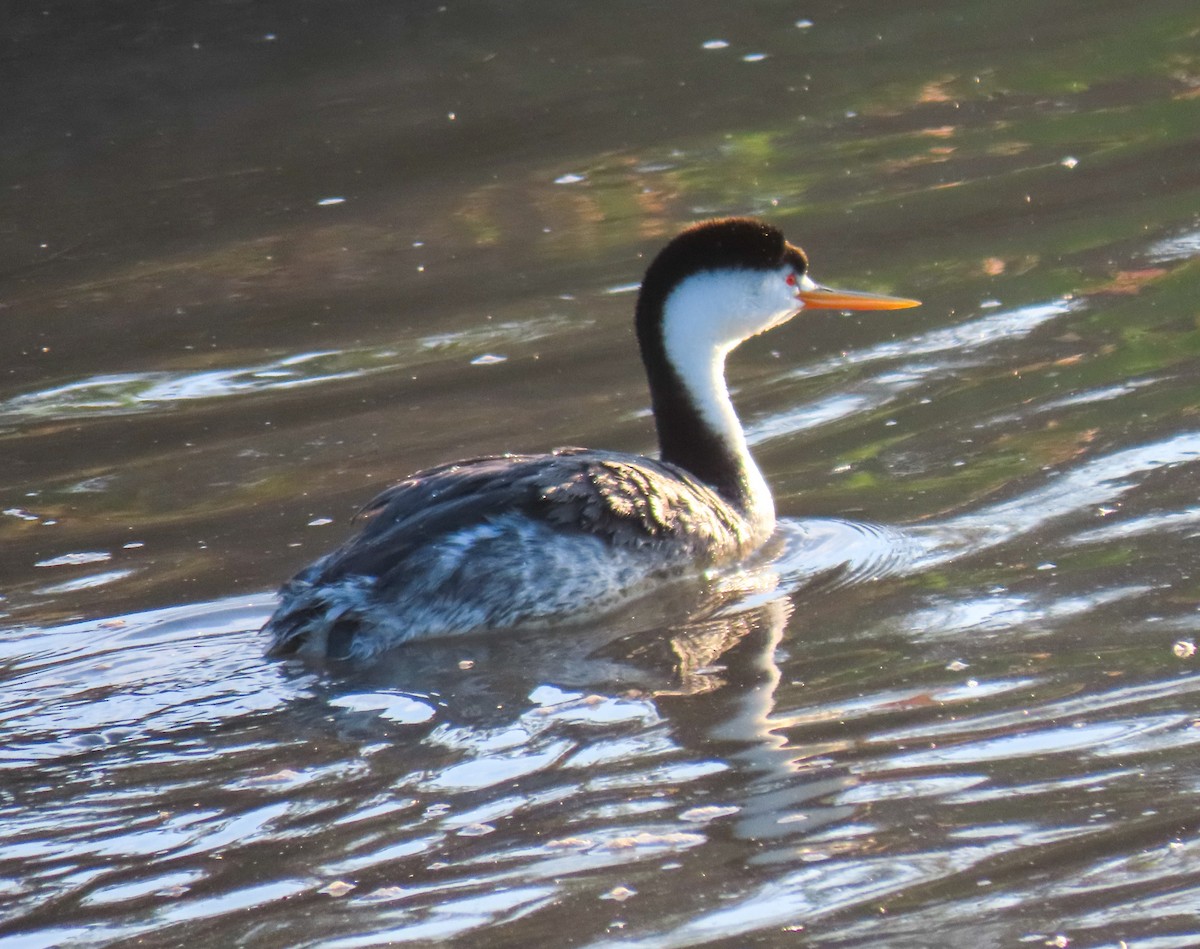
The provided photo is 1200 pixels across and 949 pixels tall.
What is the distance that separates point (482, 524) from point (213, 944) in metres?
2.20

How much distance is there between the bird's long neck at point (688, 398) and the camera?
22.4 feet

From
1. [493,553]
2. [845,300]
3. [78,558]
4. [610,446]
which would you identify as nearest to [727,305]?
[845,300]

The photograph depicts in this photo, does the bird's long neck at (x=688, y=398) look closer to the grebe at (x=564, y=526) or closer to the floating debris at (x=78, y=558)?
the grebe at (x=564, y=526)

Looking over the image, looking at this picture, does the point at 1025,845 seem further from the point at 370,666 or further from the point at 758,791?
the point at 370,666

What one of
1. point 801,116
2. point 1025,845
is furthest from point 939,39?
point 1025,845

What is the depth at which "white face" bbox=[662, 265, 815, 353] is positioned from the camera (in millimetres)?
6922

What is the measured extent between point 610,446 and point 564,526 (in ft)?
4.36

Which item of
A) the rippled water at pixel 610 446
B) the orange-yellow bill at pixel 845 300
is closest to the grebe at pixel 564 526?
the rippled water at pixel 610 446

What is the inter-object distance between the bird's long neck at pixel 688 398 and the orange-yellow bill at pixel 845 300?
18.6 inches

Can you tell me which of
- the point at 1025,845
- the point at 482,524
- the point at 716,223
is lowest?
the point at 1025,845

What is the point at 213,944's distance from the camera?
12.9ft

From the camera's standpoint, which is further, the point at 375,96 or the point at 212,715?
the point at 375,96

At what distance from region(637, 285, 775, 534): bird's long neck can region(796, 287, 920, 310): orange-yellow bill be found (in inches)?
18.6

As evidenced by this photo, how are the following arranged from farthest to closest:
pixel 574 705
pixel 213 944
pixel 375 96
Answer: pixel 375 96 < pixel 574 705 < pixel 213 944
